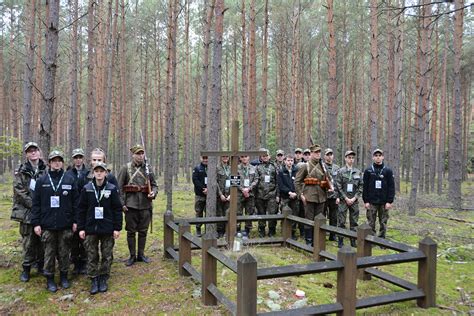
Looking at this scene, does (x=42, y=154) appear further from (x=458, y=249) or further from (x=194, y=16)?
(x=194, y=16)

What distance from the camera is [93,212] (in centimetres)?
525

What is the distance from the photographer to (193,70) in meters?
30.9

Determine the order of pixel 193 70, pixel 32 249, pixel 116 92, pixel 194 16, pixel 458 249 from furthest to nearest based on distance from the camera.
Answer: pixel 193 70, pixel 194 16, pixel 116 92, pixel 458 249, pixel 32 249

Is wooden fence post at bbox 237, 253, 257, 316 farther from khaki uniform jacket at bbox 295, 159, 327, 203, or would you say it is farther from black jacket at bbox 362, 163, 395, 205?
black jacket at bbox 362, 163, 395, 205

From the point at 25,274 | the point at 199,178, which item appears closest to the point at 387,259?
the point at 199,178

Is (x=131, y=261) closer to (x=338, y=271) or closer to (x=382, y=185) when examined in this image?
(x=338, y=271)

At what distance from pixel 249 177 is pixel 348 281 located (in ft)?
15.6

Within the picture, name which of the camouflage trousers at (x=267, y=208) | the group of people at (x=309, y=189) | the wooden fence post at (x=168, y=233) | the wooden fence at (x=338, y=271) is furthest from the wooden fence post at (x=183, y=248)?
the camouflage trousers at (x=267, y=208)

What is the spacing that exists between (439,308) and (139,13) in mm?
21786

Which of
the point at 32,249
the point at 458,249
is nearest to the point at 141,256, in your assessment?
the point at 32,249

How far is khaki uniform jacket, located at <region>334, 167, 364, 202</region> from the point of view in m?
8.09

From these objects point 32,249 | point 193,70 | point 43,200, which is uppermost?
point 193,70

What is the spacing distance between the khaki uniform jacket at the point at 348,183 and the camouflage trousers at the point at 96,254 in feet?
16.6

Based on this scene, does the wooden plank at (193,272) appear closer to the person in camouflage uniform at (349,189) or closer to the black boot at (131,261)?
the black boot at (131,261)
